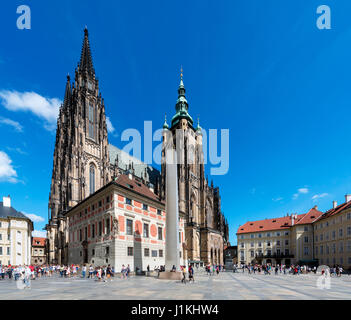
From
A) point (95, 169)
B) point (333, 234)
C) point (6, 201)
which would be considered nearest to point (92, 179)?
point (95, 169)

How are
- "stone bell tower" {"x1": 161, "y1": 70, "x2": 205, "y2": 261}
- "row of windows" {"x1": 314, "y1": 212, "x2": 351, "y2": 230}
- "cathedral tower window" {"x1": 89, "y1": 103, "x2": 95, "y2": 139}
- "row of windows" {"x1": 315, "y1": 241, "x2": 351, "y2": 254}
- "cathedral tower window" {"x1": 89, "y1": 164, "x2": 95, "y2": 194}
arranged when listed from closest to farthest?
"row of windows" {"x1": 315, "y1": 241, "x2": 351, "y2": 254}
"row of windows" {"x1": 314, "y1": 212, "x2": 351, "y2": 230}
"cathedral tower window" {"x1": 89, "y1": 164, "x2": 95, "y2": 194}
"stone bell tower" {"x1": 161, "y1": 70, "x2": 205, "y2": 261}
"cathedral tower window" {"x1": 89, "y1": 103, "x2": 95, "y2": 139}

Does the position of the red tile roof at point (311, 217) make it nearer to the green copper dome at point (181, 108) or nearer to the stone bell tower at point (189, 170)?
the stone bell tower at point (189, 170)

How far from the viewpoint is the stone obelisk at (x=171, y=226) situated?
75.0ft

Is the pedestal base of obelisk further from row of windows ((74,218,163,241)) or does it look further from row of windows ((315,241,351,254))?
row of windows ((315,241,351,254))

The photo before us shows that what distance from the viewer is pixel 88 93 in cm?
7144

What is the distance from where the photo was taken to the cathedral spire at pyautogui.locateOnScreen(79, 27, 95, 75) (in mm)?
75956

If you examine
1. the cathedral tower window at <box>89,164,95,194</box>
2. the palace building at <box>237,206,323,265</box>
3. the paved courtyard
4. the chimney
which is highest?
the cathedral tower window at <box>89,164,95,194</box>

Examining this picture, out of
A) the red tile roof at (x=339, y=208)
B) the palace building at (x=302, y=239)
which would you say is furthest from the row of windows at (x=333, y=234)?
the red tile roof at (x=339, y=208)

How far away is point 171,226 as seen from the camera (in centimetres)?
2391

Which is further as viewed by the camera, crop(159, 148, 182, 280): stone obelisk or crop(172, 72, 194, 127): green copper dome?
crop(172, 72, 194, 127): green copper dome

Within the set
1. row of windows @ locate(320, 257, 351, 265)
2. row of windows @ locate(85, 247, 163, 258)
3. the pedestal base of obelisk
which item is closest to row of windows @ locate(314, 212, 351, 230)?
row of windows @ locate(320, 257, 351, 265)

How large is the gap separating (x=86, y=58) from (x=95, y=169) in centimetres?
3823
